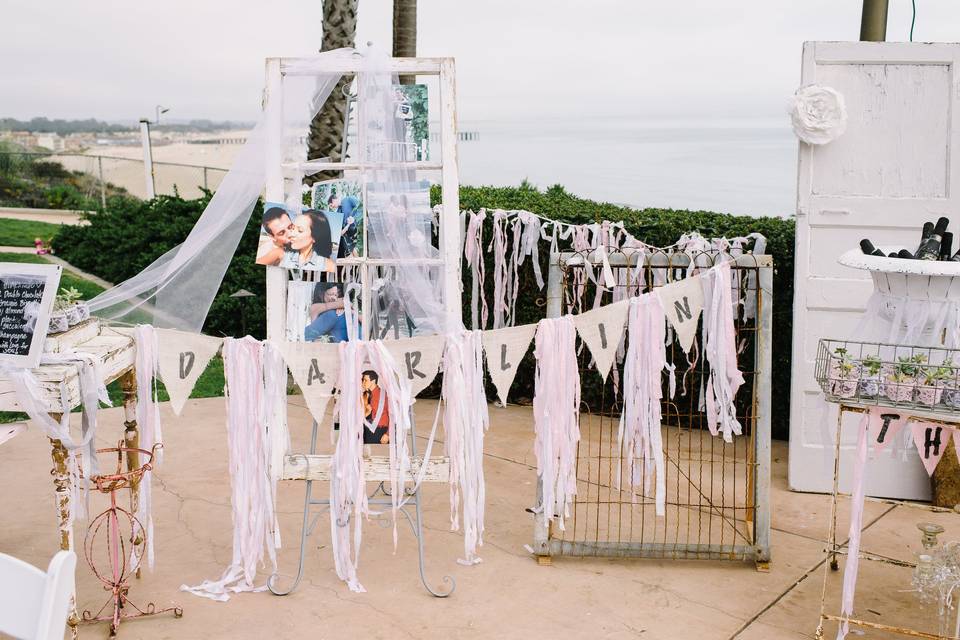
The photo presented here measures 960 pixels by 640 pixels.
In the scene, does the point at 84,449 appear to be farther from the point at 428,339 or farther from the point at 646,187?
the point at 646,187

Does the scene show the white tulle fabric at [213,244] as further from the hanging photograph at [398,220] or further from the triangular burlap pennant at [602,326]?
the triangular burlap pennant at [602,326]

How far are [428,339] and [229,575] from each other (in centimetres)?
141

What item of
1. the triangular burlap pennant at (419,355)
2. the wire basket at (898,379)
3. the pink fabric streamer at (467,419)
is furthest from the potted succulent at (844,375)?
the triangular burlap pennant at (419,355)

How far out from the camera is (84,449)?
3.94m

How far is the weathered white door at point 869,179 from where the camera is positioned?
201 inches

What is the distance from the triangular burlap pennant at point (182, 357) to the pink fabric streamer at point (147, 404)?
0.08m

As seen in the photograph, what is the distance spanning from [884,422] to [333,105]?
4.78 m

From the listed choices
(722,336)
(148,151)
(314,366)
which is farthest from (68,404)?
(148,151)

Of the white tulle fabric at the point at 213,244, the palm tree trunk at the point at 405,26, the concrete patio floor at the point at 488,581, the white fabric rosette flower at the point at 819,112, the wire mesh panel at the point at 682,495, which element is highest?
the palm tree trunk at the point at 405,26

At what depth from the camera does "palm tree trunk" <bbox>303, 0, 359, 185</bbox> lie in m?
7.07

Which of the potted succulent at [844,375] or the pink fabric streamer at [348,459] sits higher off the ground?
the potted succulent at [844,375]

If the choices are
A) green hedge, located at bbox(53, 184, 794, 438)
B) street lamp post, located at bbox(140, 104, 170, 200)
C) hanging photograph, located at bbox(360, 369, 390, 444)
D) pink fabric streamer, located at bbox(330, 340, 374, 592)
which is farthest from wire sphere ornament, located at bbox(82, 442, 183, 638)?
street lamp post, located at bbox(140, 104, 170, 200)

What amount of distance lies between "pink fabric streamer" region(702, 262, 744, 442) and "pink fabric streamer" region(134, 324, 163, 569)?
236 centimetres

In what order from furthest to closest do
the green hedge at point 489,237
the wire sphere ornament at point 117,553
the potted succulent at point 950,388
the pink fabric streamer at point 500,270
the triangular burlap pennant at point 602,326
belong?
the pink fabric streamer at point 500,270 < the green hedge at point 489,237 < the triangular burlap pennant at point 602,326 < the wire sphere ornament at point 117,553 < the potted succulent at point 950,388
